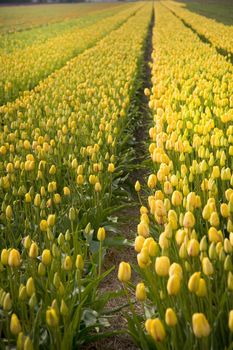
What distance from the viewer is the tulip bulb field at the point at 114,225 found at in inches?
97.0

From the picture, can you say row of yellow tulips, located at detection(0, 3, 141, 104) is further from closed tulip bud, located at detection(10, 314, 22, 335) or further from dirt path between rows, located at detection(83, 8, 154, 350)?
closed tulip bud, located at detection(10, 314, 22, 335)

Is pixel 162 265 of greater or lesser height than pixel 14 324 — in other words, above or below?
above

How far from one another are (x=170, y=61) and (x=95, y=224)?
7.48 meters

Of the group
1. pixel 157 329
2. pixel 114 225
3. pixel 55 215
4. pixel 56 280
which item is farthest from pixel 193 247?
pixel 114 225

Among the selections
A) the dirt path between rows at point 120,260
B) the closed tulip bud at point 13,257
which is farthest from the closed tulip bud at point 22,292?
the dirt path between rows at point 120,260

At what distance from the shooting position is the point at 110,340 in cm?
323

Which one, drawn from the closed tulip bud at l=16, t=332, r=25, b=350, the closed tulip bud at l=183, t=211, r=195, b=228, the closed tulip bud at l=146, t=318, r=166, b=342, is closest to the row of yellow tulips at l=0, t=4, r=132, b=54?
the closed tulip bud at l=183, t=211, r=195, b=228

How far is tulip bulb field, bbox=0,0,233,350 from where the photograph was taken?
2465 mm

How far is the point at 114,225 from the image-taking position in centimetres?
486

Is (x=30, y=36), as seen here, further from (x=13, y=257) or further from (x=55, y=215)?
(x=13, y=257)

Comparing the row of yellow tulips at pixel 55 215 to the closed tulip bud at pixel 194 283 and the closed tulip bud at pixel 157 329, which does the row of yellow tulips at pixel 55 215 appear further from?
the closed tulip bud at pixel 194 283

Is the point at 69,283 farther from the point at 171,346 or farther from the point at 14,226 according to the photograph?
the point at 14,226

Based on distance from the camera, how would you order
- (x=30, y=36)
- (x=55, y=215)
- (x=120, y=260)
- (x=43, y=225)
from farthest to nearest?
(x=30, y=36) < (x=120, y=260) < (x=55, y=215) < (x=43, y=225)

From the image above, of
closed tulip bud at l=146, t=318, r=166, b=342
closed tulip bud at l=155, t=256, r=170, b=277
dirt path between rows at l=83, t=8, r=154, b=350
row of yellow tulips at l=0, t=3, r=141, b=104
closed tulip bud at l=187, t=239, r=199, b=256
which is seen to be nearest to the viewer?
closed tulip bud at l=146, t=318, r=166, b=342
